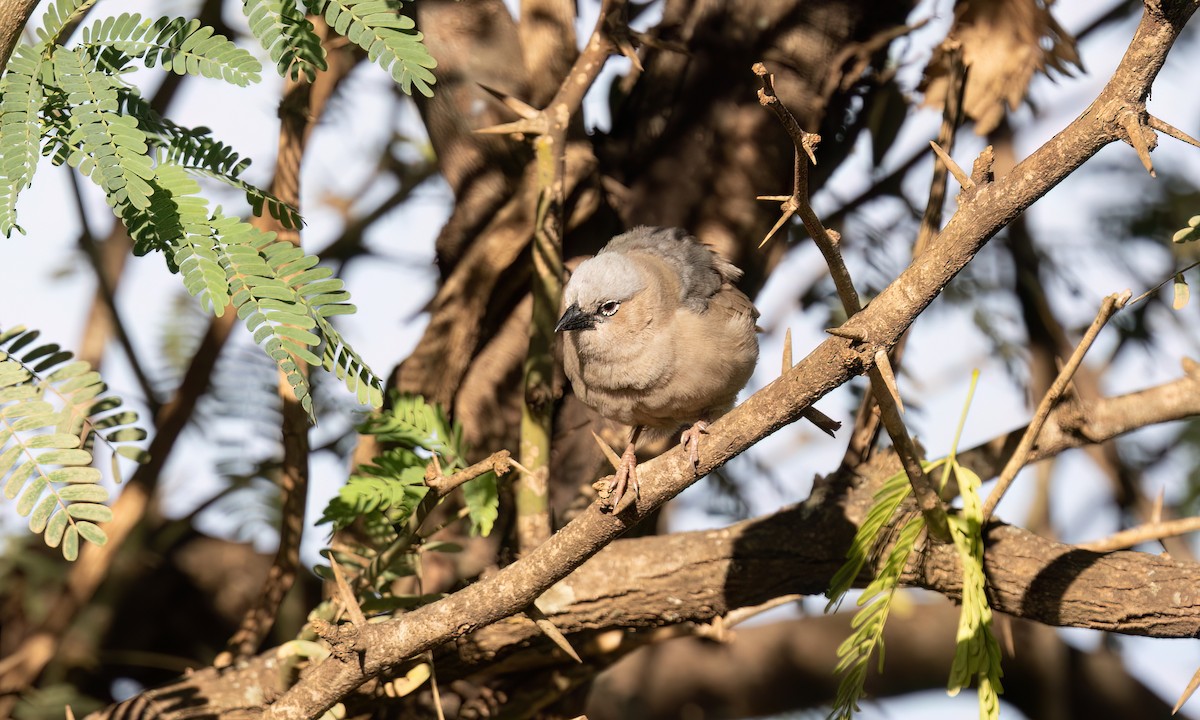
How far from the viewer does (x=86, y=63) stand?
2.50m

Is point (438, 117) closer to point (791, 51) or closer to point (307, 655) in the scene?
point (791, 51)

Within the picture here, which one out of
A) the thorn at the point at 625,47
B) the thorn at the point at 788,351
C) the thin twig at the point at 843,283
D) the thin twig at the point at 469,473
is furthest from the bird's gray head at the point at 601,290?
the thorn at the point at 788,351

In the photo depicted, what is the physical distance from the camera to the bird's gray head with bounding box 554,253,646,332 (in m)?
3.54

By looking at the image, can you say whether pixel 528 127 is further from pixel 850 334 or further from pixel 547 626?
pixel 850 334

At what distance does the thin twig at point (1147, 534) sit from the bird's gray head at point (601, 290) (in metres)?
1.52

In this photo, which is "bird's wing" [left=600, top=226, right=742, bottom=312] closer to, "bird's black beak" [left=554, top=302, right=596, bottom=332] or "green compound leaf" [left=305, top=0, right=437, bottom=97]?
"bird's black beak" [left=554, top=302, right=596, bottom=332]

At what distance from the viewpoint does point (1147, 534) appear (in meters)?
3.23

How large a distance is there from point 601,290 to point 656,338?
0.23 m

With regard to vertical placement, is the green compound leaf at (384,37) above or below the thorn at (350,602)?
above

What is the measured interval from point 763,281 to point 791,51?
87 cm

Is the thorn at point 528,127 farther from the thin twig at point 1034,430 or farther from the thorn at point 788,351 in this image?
the thin twig at point 1034,430

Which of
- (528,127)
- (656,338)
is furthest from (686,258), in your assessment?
(528,127)

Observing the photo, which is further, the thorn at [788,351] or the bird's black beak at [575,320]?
the bird's black beak at [575,320]

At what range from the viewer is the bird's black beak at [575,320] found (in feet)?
11.6
